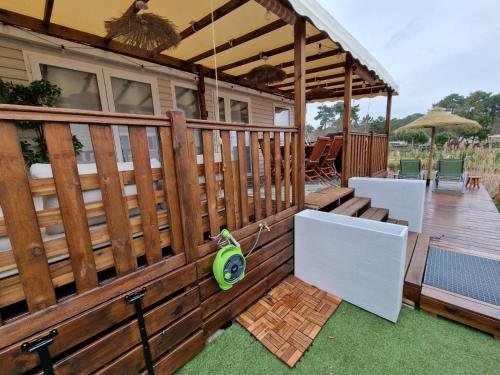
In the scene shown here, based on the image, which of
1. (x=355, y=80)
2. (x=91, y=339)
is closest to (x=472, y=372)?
(x=91, y=339)

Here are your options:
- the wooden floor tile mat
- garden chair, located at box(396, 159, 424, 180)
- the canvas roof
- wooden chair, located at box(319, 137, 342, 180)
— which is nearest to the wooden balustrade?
the wooden floor tile mat

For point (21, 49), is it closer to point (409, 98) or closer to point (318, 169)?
point (318, 169)

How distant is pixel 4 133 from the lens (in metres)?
0.88

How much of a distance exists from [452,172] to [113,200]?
25.2 feet

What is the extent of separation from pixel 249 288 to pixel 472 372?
1620 millimetres

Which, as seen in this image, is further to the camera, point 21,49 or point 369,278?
point 21,49

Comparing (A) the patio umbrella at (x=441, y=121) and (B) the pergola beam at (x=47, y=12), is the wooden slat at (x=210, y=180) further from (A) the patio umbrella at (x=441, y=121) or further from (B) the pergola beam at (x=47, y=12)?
(A) the patio umbrella at (x=441, y=121)

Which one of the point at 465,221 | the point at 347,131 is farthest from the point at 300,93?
the point at 465,221

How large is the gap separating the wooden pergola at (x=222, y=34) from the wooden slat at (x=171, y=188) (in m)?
1.10

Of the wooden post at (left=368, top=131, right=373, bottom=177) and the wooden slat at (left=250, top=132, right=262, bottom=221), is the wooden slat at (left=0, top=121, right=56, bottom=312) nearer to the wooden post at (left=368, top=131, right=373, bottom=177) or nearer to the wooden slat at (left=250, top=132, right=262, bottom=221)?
the wooden slat at (left=250, top=132, right=262, bottom=221)

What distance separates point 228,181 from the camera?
1.84 m

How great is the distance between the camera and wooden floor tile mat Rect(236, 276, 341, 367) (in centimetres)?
167

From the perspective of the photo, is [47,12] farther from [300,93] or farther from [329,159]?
[329,159]

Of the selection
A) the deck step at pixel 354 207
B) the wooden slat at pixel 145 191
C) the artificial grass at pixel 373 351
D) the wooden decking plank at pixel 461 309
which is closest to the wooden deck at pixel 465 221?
the deck step at pixel 354 207
